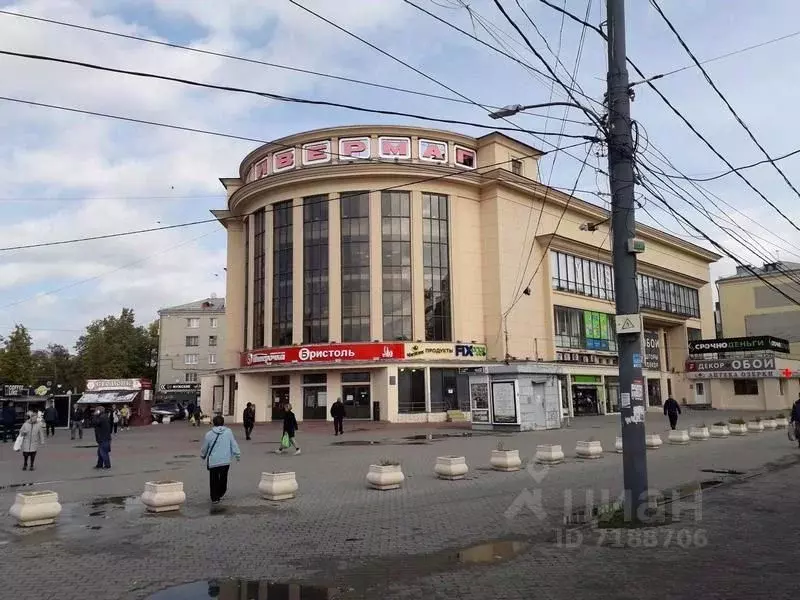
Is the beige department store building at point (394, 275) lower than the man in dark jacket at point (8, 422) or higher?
higher

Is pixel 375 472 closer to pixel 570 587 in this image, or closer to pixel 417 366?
pixel 570 587

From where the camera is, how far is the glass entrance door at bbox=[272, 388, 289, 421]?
145 feet

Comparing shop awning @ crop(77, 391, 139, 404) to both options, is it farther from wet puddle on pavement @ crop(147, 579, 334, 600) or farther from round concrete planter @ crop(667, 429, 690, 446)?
wet puddle on pavement @ crop(147, 579, 334, 600)

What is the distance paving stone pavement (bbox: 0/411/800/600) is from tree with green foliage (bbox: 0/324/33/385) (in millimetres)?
52453

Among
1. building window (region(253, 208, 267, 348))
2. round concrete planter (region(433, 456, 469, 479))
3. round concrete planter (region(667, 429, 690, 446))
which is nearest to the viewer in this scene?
round concrete planter (region(433, 456, 469, 479))

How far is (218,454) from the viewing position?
11656mm

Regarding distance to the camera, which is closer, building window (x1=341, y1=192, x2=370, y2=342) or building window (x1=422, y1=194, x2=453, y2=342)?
building window (x1=341, y1=192, x2=370, y2=342)

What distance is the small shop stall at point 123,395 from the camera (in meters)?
46.0

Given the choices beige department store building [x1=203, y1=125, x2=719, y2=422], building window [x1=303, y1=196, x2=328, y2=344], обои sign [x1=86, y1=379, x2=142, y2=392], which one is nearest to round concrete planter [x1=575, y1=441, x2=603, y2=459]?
beige department store building [x1=203, y1=125, x2=719, y2=422]

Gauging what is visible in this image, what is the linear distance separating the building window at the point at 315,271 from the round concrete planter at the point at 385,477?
97.3ft

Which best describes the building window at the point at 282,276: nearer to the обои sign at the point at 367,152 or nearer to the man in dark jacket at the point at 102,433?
the обои sign at the point at 367,152

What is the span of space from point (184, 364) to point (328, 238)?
4929 centimetres

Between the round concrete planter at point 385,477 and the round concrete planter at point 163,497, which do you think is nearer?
the round concrete planter at point 163,497

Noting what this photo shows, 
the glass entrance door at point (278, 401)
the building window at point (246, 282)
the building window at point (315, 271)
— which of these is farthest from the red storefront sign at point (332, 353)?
the building window at point (246, 282)
